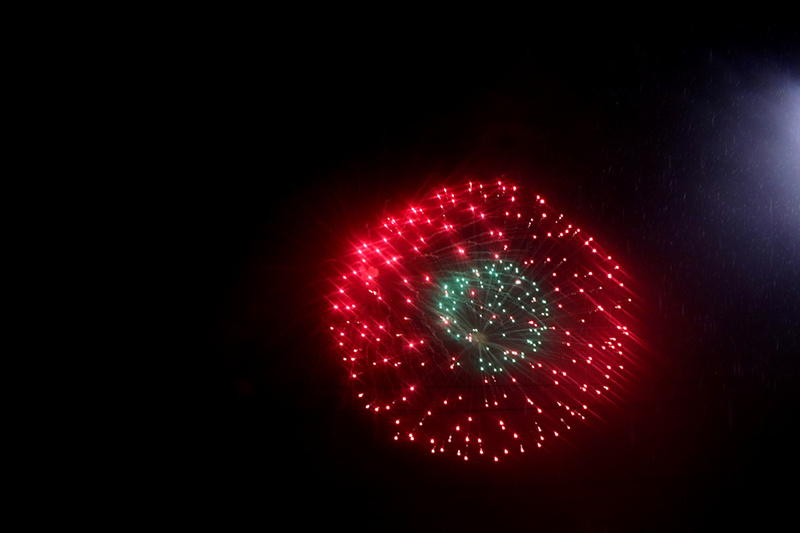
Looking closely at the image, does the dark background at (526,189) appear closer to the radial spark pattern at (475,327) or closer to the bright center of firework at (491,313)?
the radial spark pattern at (475,327)

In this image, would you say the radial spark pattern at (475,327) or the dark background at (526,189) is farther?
the radial spark pattern at (475,327)

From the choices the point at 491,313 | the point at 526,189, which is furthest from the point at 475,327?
the point at 526,189

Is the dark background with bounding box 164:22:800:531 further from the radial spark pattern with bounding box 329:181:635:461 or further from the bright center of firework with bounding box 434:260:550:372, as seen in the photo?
the bright center of firework with bounding box 434:260:550:372

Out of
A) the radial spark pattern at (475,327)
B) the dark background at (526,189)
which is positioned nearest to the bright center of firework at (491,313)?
the radial spark pattern at (475,327)

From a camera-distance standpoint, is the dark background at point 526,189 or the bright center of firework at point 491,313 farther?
the bright center of firework at point 491,313

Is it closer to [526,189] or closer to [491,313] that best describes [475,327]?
[491,313]

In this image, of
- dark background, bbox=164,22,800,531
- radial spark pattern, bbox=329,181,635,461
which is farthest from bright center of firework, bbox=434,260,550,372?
dark background, bbox=164,22,800,531

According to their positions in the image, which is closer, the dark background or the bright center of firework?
the dark background

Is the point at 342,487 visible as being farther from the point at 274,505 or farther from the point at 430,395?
the point at 430,395
